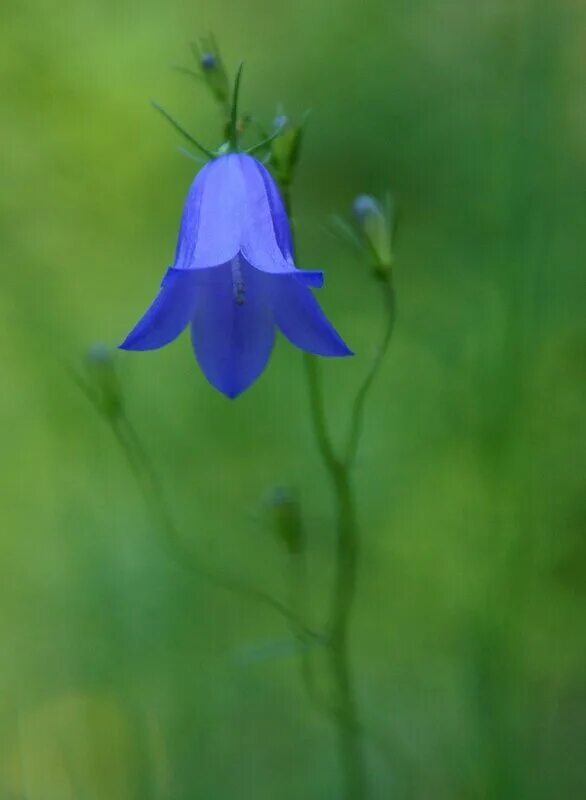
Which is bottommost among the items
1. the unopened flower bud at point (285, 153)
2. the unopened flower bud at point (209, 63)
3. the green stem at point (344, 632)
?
the green stem at point (344, 632)

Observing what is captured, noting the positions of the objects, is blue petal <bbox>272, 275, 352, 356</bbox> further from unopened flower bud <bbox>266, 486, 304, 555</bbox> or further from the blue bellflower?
unopened flower bud <bbox>266, 486, 304, 555</bbox>

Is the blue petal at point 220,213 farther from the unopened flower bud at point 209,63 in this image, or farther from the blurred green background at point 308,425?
the blurred green background at point 308,425

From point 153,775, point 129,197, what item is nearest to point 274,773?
point 153,775

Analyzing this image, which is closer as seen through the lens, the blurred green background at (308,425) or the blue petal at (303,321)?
the blue petal at (303,321)

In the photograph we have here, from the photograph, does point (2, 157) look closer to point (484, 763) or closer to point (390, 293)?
point (390, 293)

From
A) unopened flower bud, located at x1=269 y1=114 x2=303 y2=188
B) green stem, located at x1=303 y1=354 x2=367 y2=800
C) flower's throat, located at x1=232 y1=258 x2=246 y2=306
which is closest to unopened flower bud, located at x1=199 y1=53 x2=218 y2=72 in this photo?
unopened flower bud, located at x1=269 y1=114 x2=303 y2=188

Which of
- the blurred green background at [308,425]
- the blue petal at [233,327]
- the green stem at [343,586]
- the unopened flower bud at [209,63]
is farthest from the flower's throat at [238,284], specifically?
the blurred green background at [308,425]

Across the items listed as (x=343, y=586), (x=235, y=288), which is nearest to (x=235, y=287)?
(x=235, y=288)
